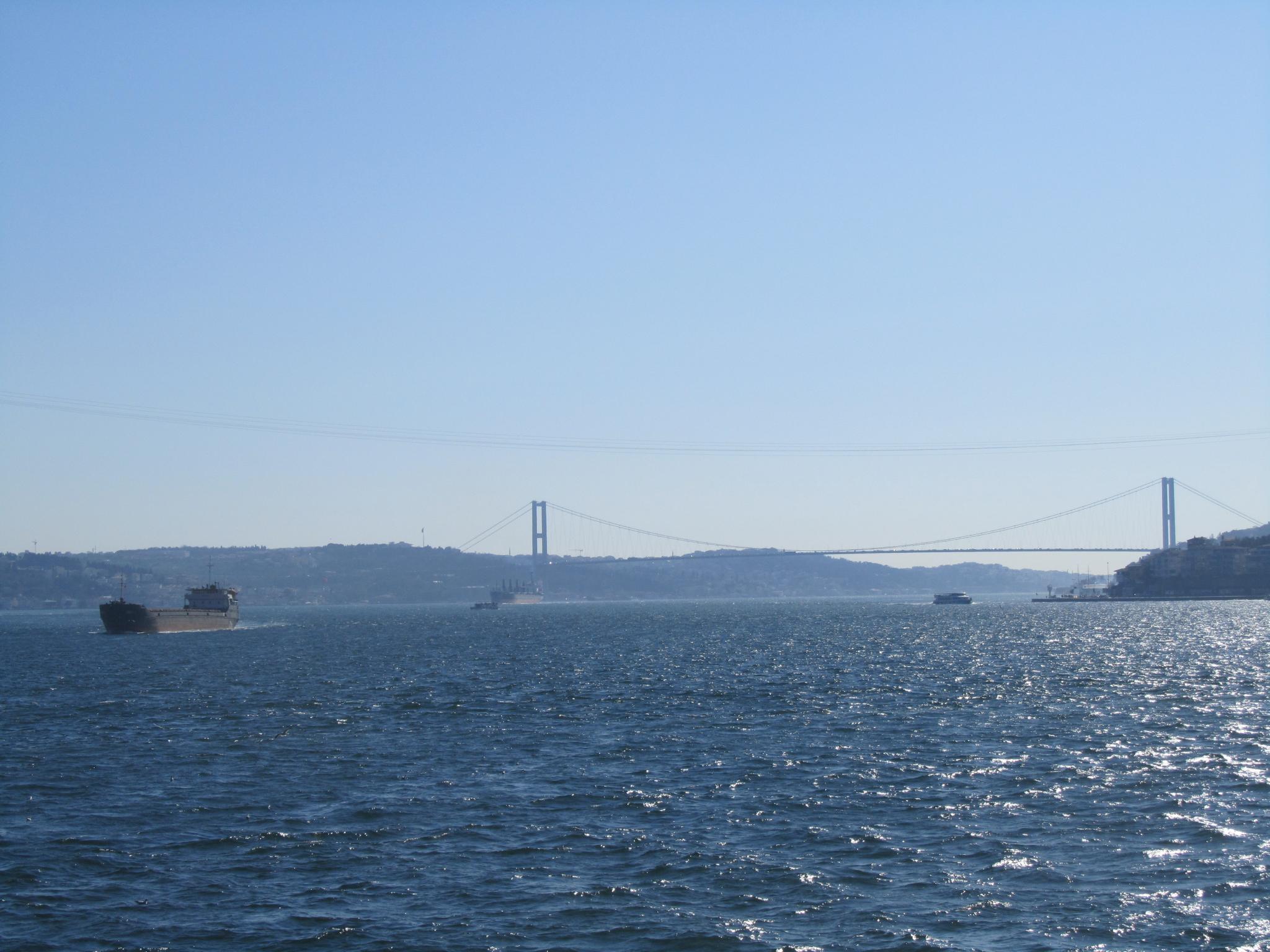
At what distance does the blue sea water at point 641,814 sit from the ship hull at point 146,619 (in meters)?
56.0

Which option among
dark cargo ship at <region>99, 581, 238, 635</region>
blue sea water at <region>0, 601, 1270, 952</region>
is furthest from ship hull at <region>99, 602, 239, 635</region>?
blue sea water at <region>0, 601, 1270, 952</region>

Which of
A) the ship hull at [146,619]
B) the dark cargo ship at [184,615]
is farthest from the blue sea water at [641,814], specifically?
the dark cargo ship at [184,615]

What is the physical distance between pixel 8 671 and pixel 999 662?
47393 mm

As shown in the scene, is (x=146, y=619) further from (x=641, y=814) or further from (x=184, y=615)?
(x=641, y=814)

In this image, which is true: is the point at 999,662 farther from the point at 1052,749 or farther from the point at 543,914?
the point at 543,914

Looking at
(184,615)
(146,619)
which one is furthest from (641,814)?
(184,615)

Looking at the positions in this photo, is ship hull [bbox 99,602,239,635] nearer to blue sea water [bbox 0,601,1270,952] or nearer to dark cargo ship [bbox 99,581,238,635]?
dark cargo ship [bbox 99,581,238,635]

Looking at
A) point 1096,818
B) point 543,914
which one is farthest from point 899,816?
point 543,914

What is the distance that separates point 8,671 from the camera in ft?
198

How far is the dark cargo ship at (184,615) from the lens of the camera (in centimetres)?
10400

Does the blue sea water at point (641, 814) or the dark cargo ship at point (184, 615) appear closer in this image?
the blue sea water at point (641, 814)

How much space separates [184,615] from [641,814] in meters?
97.2

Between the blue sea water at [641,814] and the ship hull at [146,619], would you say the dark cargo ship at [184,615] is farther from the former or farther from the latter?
the blue sea water at [641,814]

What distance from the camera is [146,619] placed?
343 feet
